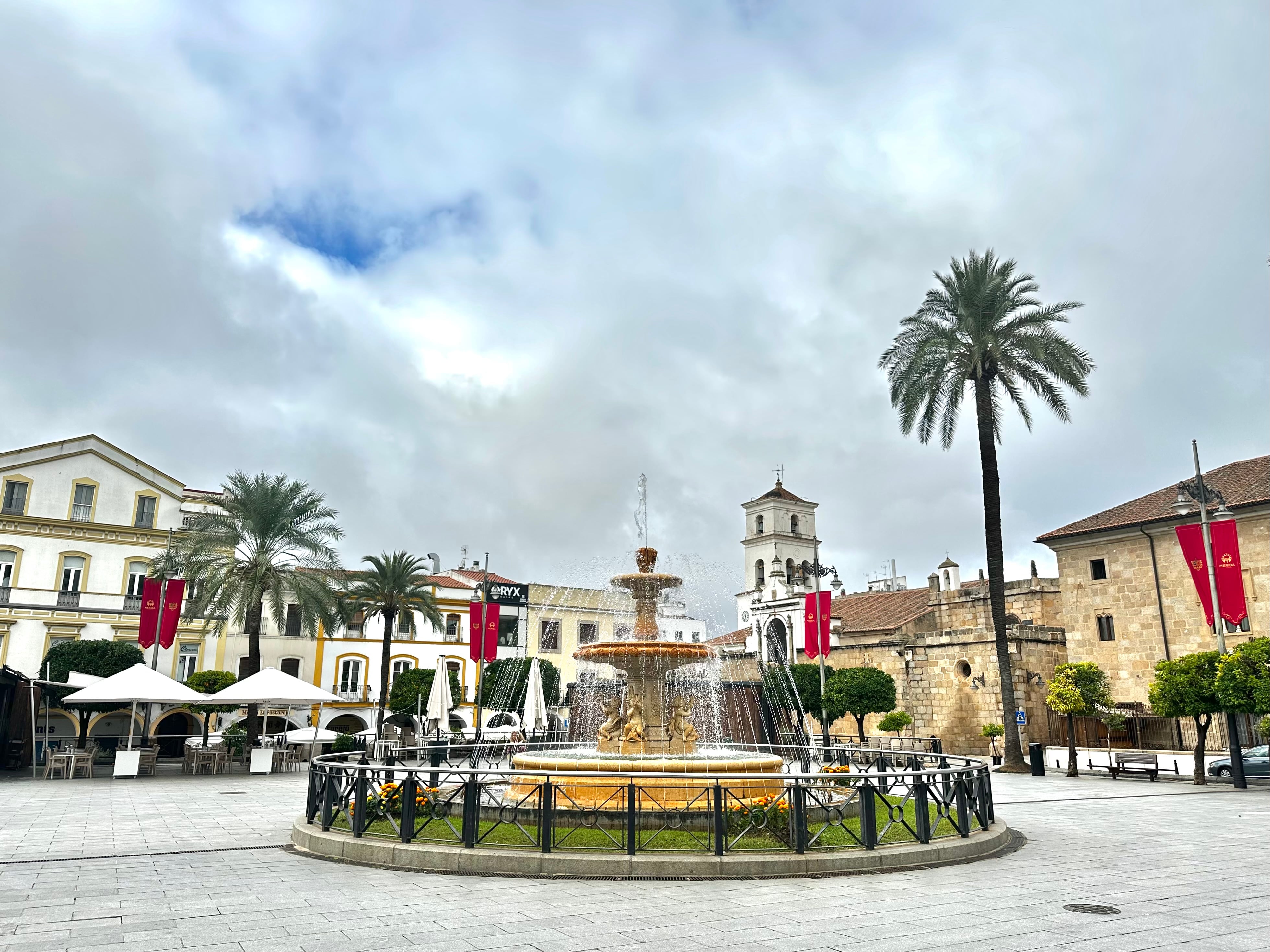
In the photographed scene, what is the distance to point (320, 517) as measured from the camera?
3225 cm

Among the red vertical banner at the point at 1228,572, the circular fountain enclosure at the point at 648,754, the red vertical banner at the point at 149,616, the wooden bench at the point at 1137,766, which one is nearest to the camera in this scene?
the circular fountain enclosure at the point at 648,754

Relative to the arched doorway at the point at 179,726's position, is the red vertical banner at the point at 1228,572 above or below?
above

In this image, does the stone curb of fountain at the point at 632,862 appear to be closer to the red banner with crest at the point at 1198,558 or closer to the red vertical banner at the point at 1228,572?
the red vertical banner at the point at 1228,572

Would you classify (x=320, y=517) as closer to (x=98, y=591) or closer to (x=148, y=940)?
(x=98, y=591)

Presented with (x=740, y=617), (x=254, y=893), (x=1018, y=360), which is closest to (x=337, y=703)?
(x=740, y=617)

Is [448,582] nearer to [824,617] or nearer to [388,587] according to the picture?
[388,587]

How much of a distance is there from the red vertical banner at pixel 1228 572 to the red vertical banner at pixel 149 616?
96.4ft

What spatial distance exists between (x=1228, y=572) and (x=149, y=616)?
30.0 meters

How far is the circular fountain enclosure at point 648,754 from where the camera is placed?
11.4 m

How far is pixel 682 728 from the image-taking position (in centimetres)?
1441

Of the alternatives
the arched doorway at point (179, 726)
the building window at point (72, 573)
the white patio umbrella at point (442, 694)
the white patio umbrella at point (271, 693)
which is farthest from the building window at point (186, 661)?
the white patio umbrella at point (271, 693)

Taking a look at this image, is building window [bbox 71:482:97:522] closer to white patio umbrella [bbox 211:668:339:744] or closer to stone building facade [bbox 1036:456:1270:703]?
white patio umbrella [bbox 211:668:339:744]

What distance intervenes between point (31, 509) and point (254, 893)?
1395 inches

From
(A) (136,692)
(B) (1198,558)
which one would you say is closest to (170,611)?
(A) (136,692)
